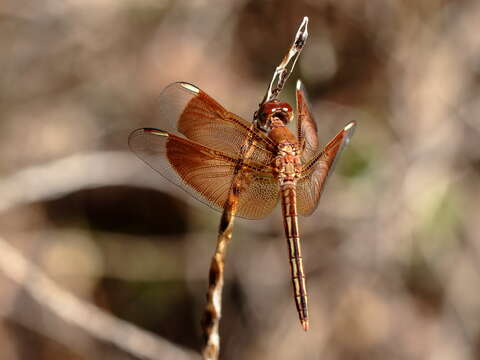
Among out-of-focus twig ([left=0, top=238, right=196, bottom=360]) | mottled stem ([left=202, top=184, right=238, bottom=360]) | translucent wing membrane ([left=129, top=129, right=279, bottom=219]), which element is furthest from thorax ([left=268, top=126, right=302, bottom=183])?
out-of-focus twig ([left=0, top=238, right=196, bottom=360])

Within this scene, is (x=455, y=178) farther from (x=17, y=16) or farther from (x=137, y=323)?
(x=17, y=16)

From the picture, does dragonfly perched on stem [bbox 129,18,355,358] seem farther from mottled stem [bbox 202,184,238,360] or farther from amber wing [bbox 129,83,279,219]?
mottled stem [bbox 202,184,238,360]

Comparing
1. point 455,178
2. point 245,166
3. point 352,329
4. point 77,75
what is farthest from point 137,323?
point 455,178

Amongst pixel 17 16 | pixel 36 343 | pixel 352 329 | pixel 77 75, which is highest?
pixel 17 16

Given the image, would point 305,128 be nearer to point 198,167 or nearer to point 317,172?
point 317,172

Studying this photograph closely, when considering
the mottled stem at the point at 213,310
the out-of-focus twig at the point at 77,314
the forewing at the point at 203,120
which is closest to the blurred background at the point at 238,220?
the out-of-focus twig at the point at 77,314

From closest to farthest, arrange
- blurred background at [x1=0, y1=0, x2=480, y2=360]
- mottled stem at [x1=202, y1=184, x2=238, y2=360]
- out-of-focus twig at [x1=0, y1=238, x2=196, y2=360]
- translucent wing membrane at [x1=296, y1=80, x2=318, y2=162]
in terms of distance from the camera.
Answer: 1. mottled stem at [x1=202, y1=184, x2=238, y2=360]
2. translucent wing membrane at [x1=296, y1=80, x2=318, y2=162]
3. out-of-focus twig at [x1=0, y1=238, x2=196, y2=360]
4. blurred background at [x1=0, y1=0, x2=480, y2=360]

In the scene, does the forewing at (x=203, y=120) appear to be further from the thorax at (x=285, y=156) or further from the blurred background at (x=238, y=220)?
the blurred background at (x=238, y=220)
